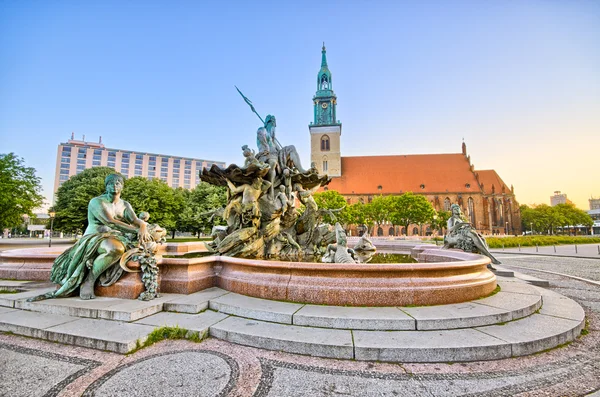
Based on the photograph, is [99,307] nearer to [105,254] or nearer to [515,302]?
[105,254]

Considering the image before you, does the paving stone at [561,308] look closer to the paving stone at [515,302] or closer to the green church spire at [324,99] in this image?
the paving stone at [515,302]

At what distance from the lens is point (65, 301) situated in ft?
15.5

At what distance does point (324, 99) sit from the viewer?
69.3m

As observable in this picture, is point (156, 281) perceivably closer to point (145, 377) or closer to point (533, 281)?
point (145, 377)

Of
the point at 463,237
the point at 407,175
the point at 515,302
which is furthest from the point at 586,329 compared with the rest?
the point at 407,175

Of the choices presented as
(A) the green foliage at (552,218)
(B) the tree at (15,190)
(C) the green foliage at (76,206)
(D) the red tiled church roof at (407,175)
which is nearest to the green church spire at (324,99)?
(D) the red tiled church roof at (407,175)

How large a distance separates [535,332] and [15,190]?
126 ft

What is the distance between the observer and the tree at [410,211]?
52.8 metres

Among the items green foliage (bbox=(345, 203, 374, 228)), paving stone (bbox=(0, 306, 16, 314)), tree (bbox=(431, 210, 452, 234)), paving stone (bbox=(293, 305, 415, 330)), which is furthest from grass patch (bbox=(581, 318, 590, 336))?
tree (bbox=(431, 210, 452, 234))

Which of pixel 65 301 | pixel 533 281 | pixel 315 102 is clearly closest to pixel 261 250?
pixel 65 301

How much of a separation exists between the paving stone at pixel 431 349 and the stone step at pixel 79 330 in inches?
110

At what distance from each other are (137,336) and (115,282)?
1.97 m

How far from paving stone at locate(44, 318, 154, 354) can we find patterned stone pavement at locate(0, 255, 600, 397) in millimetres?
98

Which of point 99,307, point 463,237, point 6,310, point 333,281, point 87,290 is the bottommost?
point 6,310
